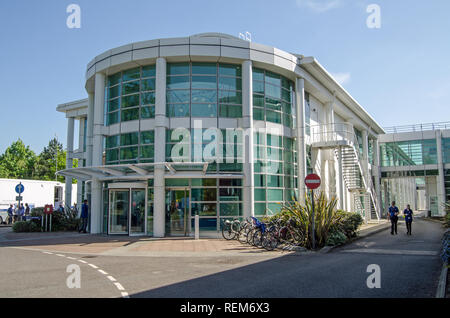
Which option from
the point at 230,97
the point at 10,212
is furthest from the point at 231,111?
the point at 10,212

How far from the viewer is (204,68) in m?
19.6

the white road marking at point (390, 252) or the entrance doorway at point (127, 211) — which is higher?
the entrance doorway at point (127, 211)

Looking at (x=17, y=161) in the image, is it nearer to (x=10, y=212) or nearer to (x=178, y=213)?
(x=10, y=212)

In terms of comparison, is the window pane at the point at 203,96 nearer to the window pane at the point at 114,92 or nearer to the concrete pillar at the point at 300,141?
the window pane at the point at 114,92

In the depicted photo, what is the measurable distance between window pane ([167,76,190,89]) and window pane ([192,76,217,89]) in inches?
13.8

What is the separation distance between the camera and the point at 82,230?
21172 mm

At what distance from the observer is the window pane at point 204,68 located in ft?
63.9

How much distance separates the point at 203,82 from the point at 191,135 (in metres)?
2.84

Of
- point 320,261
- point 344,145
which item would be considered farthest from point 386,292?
point 344,145

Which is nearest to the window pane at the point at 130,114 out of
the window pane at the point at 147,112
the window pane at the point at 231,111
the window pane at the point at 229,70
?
the window pane at the point at 147,112

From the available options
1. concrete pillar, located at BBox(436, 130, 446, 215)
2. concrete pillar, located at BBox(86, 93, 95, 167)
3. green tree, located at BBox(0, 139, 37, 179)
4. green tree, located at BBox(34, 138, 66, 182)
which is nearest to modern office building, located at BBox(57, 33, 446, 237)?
concrete pillar, located at BBox(86, 93, 95, 167)

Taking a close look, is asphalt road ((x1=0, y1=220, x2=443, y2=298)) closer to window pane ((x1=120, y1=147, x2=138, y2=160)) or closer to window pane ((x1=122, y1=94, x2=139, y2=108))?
window pane ((x1=120, y1=147, x2=138, y2=160))

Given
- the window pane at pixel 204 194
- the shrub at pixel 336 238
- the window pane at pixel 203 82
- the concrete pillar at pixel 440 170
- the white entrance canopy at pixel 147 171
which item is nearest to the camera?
the shrub at pixel 336 238
